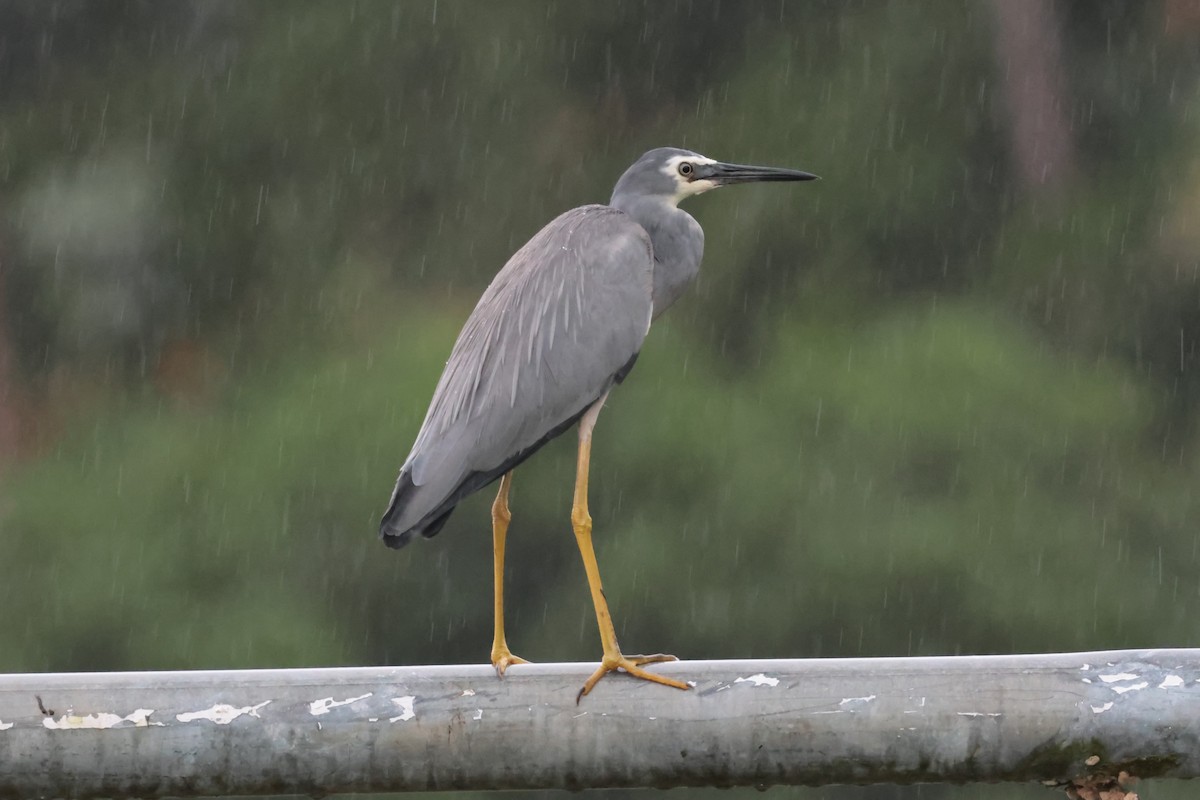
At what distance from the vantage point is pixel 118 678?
6.12 feet

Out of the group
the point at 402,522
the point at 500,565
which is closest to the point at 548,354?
the point at 500,565

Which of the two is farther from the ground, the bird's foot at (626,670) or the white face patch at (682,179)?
the white face patch at (682,179)

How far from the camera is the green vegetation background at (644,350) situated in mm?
6410

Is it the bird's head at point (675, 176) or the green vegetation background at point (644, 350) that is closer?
the bird's head at point (675, 176)

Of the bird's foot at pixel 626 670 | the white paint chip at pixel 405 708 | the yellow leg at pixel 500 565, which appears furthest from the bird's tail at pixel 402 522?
the white paint chip at pixel 405 708

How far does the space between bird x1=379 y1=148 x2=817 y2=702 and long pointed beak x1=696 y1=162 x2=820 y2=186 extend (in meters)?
0.14

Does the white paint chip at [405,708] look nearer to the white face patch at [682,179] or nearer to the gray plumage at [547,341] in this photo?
the gray plumage at [547,341]

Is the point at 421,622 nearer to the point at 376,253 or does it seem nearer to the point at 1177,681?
the point at 376,253

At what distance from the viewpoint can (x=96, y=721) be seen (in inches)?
72.5

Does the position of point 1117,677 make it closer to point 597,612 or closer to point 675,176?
point 597,612

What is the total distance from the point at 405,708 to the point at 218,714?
0.20m

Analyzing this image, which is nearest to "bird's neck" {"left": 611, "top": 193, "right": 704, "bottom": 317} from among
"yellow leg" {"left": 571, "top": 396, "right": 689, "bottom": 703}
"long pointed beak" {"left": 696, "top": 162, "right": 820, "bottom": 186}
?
"long pointed beak" {"left": 696, "top": 162, "right": 820, "bottom": 186}

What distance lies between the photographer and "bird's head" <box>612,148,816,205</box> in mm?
3330

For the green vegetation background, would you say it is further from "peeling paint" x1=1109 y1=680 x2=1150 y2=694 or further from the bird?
"peeling paint" x1=1109 y1=680 x2=1150 y2=694
